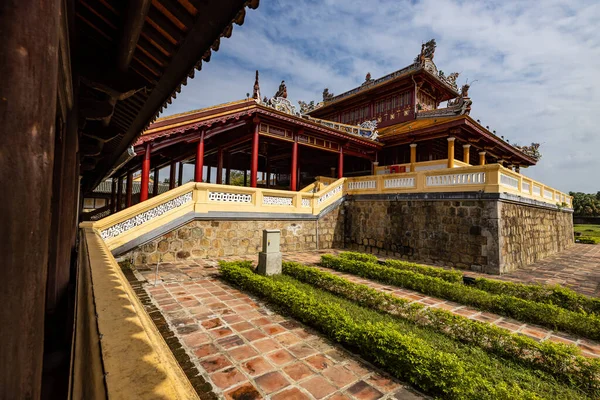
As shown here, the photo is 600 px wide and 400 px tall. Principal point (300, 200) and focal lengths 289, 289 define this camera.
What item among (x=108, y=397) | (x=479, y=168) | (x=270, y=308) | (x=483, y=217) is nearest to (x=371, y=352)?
(x=270, y=308)

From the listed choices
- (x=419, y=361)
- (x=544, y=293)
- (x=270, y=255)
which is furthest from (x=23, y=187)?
(x=544, y=293)

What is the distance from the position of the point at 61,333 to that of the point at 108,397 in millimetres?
4188

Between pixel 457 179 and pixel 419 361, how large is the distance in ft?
29.2

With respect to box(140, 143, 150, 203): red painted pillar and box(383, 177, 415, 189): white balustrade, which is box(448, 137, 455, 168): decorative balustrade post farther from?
box(140, 143, 150, 203): red painted pillar

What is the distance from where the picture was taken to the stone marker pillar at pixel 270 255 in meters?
7.52

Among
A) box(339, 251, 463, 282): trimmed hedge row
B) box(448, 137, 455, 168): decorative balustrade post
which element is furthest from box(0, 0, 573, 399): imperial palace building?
box(339, 251, 463, 282): trimmed hedge row

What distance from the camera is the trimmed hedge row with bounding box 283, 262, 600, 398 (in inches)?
132

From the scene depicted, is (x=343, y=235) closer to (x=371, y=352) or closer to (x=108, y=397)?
(x=371, y=352)

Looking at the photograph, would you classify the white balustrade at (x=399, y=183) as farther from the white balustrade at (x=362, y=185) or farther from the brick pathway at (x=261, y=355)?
the brick pathway at (x=261, y=355)

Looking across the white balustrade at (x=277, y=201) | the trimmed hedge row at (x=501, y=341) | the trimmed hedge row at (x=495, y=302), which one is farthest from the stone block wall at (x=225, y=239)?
the trimmed hedge row at (x=501, y=341)

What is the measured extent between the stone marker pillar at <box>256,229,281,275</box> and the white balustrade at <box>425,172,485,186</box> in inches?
272

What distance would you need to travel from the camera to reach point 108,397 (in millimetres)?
1019

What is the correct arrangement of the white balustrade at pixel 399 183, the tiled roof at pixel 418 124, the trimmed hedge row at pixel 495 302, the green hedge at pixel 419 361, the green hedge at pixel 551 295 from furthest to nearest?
the tiled roof at pixel 418 124, the white balustrade at pixel 399 183, the green hedge at pixel 551 295, the trimmed hedge row at pixel 495 302, the green hedge at pixel 419 361

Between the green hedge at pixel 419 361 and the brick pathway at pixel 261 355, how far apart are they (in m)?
0.16
